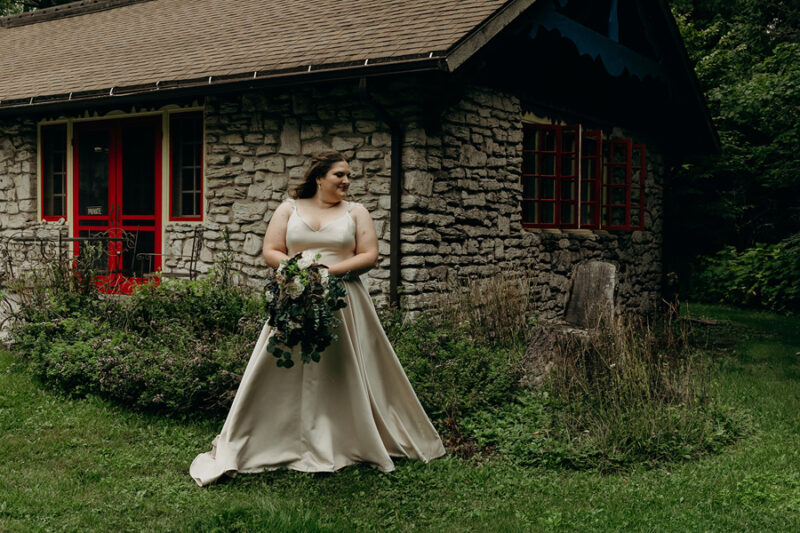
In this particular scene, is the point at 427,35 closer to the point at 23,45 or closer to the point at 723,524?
the point at 723,524

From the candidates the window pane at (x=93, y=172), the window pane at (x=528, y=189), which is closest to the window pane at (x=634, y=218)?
the window pane at (x=528, y=189)

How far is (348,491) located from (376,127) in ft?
16.0

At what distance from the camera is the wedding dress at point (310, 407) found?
15.6ft

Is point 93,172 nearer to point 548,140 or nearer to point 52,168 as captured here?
point 52,168

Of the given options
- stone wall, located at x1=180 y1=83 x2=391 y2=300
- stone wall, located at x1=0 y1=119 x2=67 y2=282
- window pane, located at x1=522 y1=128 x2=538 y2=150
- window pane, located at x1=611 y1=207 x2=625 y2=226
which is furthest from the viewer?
window pane, located at x1=611 y1=207 x2=625 y2=226

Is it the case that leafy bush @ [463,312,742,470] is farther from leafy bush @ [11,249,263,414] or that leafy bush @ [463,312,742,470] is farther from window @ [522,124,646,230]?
window @ [522,124,646,230]

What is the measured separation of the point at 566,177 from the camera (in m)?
10.6

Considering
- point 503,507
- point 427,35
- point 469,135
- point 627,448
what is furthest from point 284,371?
point 469,135

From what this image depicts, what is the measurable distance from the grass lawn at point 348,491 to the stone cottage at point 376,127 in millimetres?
3660

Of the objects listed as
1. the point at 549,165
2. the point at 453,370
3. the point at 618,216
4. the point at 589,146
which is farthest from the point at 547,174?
the point at 453,370

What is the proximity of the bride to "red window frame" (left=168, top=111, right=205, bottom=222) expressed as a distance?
19.2 feet

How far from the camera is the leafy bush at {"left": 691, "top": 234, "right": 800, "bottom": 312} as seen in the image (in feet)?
49.1

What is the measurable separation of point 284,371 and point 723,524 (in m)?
2.54

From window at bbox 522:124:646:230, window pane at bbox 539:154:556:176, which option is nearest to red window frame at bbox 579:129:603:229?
window at bbox 522:124:646:230
